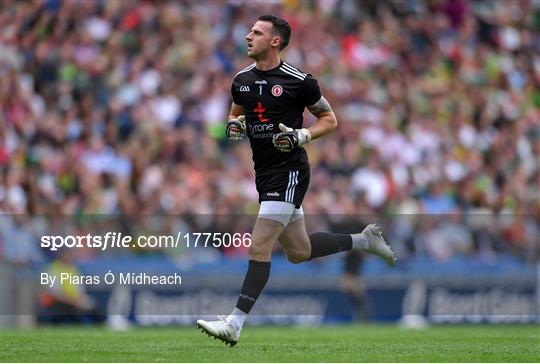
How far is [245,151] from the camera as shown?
60.5 ft

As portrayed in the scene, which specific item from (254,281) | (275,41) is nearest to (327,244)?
(254,281)

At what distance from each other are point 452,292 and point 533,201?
13.2 ft

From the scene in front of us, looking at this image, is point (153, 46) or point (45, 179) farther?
point (153, 46)

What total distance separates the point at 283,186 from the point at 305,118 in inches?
385

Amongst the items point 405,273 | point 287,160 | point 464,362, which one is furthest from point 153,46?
point 464,362

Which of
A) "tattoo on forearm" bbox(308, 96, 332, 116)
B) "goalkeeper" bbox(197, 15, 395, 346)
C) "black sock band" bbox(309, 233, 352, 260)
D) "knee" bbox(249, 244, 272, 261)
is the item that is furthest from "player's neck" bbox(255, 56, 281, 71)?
"black sock band" bbox(309, 233, 352, 260)

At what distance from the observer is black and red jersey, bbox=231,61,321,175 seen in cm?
932

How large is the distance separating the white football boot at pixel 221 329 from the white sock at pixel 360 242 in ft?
5.74

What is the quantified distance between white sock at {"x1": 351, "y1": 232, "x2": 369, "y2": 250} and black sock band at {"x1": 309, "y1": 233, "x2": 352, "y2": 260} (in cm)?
5

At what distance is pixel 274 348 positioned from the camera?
31.3 ft

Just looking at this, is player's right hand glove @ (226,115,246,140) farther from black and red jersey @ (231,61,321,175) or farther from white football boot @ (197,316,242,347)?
white football boot @ (197,316,242,347)

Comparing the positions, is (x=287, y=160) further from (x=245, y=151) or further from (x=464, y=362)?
(x=245, y=151)

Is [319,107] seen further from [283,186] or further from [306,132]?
[283,186]

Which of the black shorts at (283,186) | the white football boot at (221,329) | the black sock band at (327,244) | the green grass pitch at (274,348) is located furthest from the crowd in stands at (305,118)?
the white football boot at (221,329)
